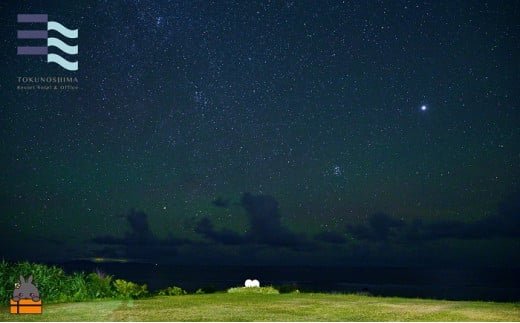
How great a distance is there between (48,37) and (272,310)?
12.2 meters

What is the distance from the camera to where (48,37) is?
64.2 ft

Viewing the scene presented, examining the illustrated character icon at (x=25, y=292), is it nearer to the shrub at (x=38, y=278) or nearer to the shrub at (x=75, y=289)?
the shrub at (x=38, y=278)

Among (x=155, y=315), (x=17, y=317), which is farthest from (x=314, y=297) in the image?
(x=17, y=317)

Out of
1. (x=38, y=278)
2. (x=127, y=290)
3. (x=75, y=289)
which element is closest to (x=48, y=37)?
(x=38, y=278)

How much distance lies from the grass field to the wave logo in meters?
8.58

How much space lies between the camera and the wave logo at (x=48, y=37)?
1914cm

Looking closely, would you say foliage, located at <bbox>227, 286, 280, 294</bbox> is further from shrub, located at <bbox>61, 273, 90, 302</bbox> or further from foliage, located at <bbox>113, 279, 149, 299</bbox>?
shrub, located at <bbox>61, 273, 90, 302</bbox>

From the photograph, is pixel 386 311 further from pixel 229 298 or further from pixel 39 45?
pixel 39 45

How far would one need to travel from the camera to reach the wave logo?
62.8ft

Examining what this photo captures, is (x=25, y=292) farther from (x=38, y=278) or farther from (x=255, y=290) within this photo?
(x=255, y=290)

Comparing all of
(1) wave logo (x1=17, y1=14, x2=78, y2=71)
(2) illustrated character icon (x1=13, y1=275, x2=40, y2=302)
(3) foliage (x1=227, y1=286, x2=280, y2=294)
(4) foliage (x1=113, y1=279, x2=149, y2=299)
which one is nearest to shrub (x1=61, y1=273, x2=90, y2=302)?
(4) foliage (x1=113, y1=279, x2=149, y2=299)

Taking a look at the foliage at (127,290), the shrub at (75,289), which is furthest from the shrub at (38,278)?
the foliage at (127,290)

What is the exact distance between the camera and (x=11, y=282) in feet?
58.1

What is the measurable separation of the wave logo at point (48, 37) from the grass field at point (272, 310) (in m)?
8.58
